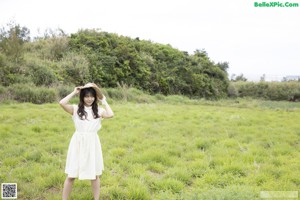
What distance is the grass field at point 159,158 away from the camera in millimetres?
3992

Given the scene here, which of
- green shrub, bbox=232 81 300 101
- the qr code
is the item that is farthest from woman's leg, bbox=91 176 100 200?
green shrub, bbox=232 81 300 101

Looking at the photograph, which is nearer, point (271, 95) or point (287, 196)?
point (287, 196)

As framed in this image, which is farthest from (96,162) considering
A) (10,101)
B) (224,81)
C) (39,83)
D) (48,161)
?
(224,81)

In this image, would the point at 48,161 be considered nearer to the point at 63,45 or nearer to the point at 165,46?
the point at 63,45

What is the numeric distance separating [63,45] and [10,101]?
757 centimetres

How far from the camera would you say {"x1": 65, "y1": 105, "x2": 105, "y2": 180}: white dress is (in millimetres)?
3396

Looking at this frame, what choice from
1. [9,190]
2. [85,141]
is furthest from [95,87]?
[9,190]

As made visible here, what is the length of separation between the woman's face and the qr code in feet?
5.37

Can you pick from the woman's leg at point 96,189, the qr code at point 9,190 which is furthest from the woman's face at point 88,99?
the qr code at point 9,190

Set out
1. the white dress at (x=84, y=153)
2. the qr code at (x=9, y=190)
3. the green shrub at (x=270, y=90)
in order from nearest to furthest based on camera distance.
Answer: the white dress at (x=84, y=153) < the qr code at (x=9, y=190) < the green shrub at (x=270, y=90)

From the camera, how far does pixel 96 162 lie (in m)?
3.54

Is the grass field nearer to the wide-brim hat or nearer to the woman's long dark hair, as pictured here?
the woman's long dark hair

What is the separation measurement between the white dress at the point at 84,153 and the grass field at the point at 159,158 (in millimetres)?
→ 559

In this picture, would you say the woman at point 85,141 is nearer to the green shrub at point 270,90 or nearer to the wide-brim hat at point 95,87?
the wide-brim hat at point 95,87
